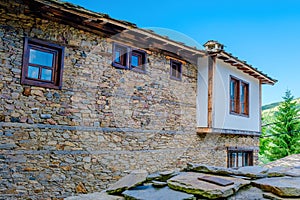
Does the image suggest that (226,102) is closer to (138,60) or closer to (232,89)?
(232,89)

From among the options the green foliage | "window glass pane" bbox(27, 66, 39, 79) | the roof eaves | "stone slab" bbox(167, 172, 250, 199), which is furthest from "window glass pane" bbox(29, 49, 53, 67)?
the green foliage

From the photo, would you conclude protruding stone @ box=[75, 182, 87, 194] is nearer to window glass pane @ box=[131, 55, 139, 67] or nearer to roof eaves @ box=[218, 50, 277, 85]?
window glass pane @ box=[131, 55, 139, 67]

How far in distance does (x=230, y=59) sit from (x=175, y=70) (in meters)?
1.74

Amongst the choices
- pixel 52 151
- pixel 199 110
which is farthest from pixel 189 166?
pixel 199 110

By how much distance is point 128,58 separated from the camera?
6.84 m

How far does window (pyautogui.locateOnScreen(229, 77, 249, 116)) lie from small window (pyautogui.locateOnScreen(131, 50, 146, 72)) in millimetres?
3369

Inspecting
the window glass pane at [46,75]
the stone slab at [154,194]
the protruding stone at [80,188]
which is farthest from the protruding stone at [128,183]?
the window glass pane at [46,75]

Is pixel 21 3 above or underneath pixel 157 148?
above

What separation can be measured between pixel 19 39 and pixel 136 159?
12.2 ft

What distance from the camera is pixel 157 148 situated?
290 inches

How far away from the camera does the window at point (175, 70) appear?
26.2 feet

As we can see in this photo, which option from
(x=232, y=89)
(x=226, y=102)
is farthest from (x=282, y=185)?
(x=232, y=89)

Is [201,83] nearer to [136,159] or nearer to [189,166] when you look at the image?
[136,159]

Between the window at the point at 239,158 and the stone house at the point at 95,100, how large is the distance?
2.57 ft
